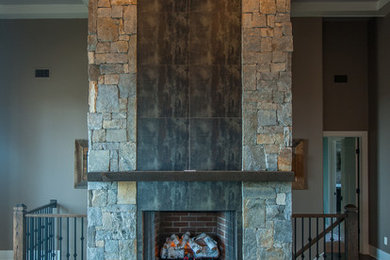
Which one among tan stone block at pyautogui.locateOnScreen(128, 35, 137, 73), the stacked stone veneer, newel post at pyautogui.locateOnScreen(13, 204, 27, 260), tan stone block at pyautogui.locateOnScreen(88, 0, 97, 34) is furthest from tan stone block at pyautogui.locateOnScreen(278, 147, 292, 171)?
newel post at pyautogui.locateOnScreen(13, 204, 27, 260)

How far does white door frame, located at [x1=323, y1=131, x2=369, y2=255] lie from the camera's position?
621 cm

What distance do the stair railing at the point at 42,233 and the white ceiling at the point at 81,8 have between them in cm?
304

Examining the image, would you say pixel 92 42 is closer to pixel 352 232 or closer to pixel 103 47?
pixel 103 47

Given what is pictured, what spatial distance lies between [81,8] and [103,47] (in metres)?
2.13

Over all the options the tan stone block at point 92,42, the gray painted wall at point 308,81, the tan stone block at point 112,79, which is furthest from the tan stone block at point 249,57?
the gray painted wall at point 308,81

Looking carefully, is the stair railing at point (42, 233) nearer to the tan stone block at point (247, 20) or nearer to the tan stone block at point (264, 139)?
the tan stone block at point (264, 139)

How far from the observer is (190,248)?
3998mm

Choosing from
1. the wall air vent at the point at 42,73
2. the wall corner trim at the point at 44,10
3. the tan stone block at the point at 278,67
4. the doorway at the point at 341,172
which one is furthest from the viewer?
the doorway at the point at 341,172

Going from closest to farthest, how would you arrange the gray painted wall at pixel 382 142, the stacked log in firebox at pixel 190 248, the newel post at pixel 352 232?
the newel post at pixel 352 232
the stacked log in firebox at pixel 190 248
the gray painted wall at pixel 382 142

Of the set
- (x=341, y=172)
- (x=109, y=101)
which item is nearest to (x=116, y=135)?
(x=109, y=101)

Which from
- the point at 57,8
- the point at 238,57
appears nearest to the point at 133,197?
the point at 238,57

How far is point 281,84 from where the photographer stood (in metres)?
3.57

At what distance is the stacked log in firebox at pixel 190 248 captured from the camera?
3.96 m

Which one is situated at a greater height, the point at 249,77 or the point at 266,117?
the point at 249,77
